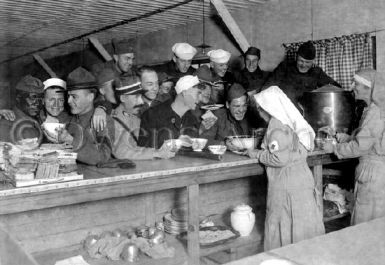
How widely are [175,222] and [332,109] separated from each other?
7.06 feet

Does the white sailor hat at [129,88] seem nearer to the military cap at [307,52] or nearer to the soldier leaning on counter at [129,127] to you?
the soldier leaning on counter at [129,127]

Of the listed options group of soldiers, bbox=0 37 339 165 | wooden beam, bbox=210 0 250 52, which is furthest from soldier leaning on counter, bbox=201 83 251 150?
wooden beam, bbox=210 0 250 52

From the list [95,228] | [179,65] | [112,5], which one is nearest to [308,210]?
[95,228]

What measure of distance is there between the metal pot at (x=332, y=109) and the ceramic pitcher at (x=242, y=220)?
1.33 metres

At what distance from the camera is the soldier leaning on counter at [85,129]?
3049 millimetres

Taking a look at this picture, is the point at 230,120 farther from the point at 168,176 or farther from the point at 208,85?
the point at 168,176

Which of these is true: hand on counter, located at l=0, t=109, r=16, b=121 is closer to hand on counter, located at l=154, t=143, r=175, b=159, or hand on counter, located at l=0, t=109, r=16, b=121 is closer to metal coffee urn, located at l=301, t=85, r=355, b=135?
hand on counter, located at l=154, t=143, r=175, b=159

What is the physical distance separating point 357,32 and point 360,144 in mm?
→ 2854

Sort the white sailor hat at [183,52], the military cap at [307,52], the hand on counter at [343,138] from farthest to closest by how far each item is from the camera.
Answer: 1. the white sailor hat at [183,52]
2. the military cap at [307,52]
3. the hand on counter at [343,138]

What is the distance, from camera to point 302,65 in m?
5.77

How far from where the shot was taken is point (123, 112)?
3.67 metres

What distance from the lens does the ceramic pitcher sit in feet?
13.2

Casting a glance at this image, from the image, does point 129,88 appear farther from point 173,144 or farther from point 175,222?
point 175,222

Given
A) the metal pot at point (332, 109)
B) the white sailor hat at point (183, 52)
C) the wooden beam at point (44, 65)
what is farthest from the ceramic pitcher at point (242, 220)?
the wooden beam at point (44, 65)
